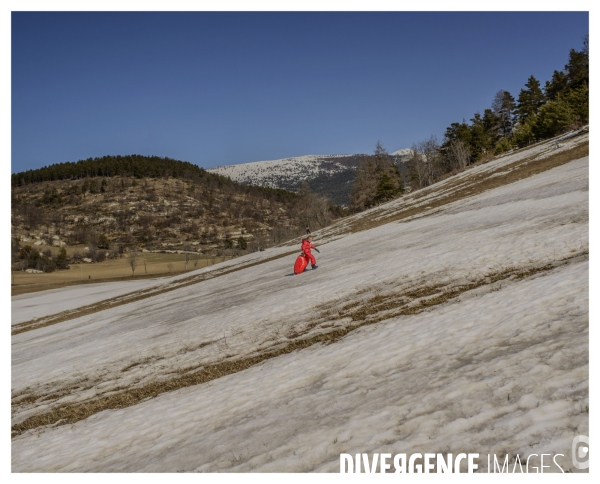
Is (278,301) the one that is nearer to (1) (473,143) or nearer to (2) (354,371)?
(2) (354,371)

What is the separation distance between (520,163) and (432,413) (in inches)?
2030

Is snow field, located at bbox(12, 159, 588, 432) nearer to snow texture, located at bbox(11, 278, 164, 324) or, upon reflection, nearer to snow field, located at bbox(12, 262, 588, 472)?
snow field, located at bbox(12, 262, 588, 472)

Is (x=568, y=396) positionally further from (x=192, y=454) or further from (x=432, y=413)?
(x=192, y=454)

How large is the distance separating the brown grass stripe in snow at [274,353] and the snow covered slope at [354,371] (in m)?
0.09

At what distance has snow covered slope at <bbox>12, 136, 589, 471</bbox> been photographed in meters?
6.26

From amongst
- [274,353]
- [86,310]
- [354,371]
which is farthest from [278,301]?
[86,310]

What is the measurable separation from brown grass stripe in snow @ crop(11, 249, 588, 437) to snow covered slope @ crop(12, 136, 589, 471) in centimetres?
9

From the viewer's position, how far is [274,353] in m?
12.5

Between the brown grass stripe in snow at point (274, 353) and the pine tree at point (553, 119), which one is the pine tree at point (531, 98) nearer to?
the pine tree at point (553, 119)

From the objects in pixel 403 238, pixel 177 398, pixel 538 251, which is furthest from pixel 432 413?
pixel 403 238

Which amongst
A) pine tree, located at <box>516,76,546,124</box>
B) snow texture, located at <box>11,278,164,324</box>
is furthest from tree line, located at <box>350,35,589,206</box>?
snow texture, located at <box>11,278,164,324</box>

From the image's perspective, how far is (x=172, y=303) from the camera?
29.7 metres

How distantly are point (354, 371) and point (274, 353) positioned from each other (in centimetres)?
391

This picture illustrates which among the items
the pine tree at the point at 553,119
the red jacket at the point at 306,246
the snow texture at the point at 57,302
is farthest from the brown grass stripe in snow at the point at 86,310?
the pine tree at the point at 553,119
